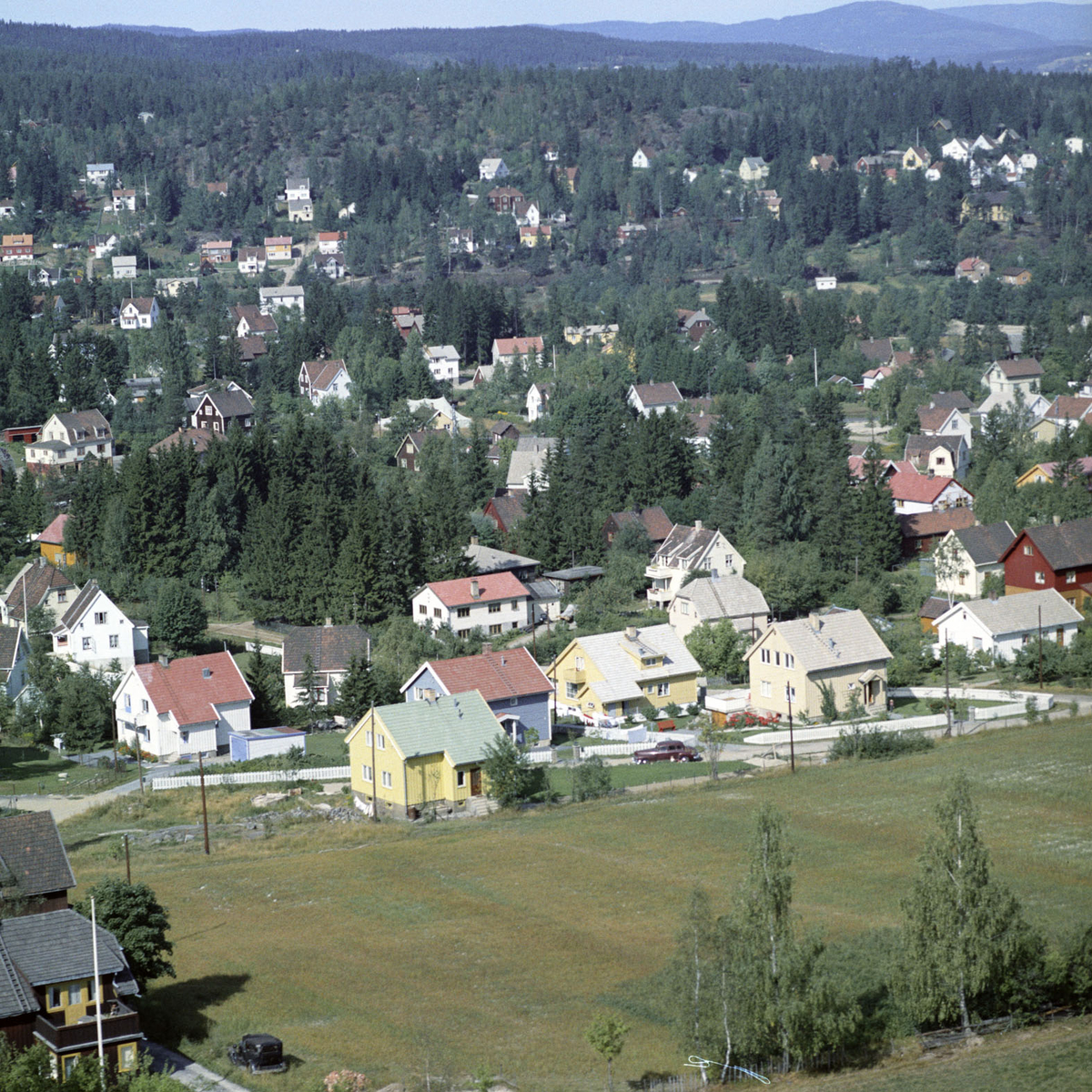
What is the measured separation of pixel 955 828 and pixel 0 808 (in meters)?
24.9

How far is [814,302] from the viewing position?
9888 cm

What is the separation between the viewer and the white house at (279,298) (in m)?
115

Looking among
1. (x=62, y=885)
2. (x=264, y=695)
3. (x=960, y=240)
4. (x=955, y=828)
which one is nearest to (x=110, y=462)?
(x=264, y=695)

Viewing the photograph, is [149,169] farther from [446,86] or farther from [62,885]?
[62,885]

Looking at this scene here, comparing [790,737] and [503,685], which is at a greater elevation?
[503,685]

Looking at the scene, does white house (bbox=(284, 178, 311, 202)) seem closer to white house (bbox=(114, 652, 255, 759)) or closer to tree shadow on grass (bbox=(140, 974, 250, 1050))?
white house (bbox=(114, 652, 255, 759))

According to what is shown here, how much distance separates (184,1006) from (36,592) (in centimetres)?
3393

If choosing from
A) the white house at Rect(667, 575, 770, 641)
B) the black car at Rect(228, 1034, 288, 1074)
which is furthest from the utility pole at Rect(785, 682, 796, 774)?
the black car at Rect(228, 1034, 288, 1074)

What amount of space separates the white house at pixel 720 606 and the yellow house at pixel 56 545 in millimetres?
23450

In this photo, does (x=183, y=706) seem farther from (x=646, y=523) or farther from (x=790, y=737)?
(x=646, y=523)

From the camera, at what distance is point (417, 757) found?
122ft

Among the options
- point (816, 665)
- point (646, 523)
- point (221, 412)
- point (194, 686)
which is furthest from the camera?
point (221, 412)

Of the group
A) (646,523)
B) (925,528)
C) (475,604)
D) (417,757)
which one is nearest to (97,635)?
(475,604)

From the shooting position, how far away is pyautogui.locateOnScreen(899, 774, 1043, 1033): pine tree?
20.0 m
